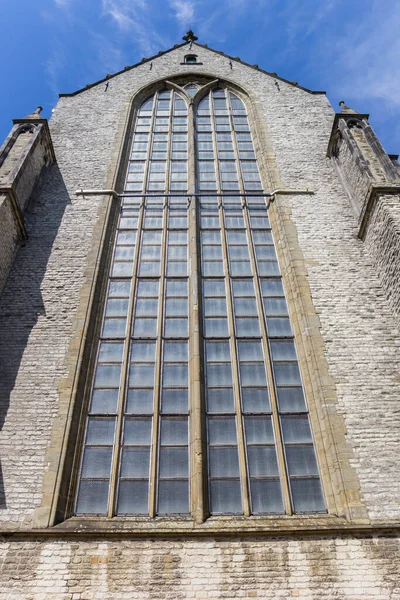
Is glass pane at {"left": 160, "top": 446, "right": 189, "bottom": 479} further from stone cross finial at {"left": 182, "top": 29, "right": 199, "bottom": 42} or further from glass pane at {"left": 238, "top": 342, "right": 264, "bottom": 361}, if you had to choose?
stone cross finial at {"left": 182, "top": 29, "right": 199, "bottom": 42}

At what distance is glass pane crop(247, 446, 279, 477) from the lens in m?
5.91

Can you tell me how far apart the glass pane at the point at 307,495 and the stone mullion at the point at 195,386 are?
1.07m

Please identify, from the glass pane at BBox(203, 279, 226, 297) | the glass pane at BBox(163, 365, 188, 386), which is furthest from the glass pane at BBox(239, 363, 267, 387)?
the glass pane at BBox(203, 279, 226, 297)

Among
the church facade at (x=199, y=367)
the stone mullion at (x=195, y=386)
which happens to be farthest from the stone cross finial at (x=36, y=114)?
the stone mullion at (x=195, y=386)

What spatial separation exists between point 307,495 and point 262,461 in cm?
63

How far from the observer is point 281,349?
24.1 feet

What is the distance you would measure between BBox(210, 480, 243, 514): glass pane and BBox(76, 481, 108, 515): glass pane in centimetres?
123

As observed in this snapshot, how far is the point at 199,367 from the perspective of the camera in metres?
6.89

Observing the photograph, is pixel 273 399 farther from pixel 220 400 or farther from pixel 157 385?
pixel 157 385

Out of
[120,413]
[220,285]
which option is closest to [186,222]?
[220,285]

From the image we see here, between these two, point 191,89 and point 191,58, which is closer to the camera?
point 191,89

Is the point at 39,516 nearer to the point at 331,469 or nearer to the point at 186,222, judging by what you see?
the point at 331,469

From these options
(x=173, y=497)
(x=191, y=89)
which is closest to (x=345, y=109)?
(x=191, y=89)

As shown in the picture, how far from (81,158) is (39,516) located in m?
8.45
